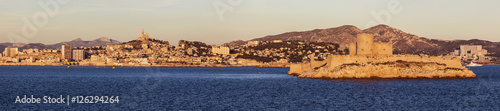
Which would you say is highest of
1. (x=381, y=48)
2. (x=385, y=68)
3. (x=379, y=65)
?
(x=381, y=48)

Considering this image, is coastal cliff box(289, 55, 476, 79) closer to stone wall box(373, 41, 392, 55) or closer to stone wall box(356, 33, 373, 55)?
stone wall box(356, 33, 373, 55)

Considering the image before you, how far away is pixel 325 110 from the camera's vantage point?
36188 mm

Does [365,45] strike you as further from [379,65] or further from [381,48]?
[379,65]

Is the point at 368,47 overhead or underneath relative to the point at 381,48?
overhead

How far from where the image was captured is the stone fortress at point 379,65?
231ft

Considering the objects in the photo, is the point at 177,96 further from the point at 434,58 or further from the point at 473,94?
the point at 434,58

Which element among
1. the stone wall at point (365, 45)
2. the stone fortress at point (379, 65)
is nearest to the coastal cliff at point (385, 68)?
the stone fortress at point (379, 65)

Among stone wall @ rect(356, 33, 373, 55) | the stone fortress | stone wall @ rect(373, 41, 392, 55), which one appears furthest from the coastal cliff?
stone wall @ rect(373, 41, 392, 55)

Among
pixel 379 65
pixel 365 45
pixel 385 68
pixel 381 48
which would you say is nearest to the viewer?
pixel 385 68

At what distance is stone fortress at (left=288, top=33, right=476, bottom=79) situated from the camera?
70.4 m

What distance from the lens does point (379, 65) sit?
71188 mm

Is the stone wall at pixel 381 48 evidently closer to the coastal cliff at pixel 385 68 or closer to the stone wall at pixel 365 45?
the stone wall at pixel 365 45

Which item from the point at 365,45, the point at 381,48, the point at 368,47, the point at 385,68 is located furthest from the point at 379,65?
the point at 381,48

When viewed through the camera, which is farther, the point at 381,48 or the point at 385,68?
the point at 381,48
